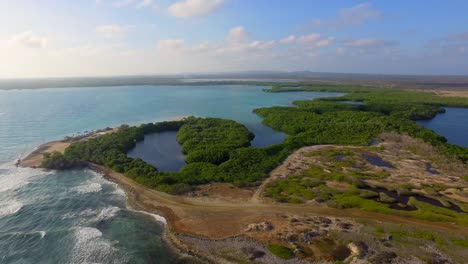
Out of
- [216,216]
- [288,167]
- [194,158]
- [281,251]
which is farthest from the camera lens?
[194,158]

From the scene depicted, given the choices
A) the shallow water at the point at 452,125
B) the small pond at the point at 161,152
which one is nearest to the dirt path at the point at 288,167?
the small pond at the point at 161,152

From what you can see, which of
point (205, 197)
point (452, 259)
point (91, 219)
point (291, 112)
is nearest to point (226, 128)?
point (291, 112)

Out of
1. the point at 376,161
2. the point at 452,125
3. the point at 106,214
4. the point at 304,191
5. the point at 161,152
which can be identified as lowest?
the point at 106,214

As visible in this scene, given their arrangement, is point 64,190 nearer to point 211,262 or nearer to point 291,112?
point 211,262

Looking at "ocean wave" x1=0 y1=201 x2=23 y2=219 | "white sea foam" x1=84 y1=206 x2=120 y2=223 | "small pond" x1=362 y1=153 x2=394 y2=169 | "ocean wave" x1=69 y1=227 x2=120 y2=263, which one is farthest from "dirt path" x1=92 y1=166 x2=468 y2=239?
"small pond" x1=362 y1=153 x2=394 y2=169

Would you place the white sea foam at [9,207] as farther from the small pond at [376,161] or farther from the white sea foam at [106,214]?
the small pond at [376,161]

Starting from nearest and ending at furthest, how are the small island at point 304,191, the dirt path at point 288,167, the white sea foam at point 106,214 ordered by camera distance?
1. the small island at point 304,191
2. the white sea foam at point 106,214
3. the dirt path at point 288,167

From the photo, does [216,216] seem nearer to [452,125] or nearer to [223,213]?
[223,213]

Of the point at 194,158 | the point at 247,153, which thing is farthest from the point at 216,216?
the point at 247,153
